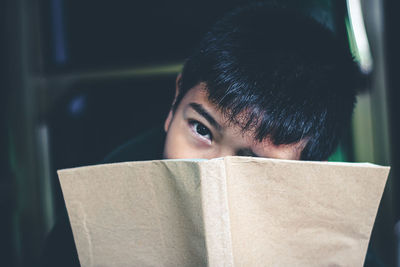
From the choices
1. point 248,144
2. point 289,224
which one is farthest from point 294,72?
point 289,224

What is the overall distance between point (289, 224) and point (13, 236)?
1173mm

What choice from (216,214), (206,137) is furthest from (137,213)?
(206,137)

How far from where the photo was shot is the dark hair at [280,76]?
1.57 ft

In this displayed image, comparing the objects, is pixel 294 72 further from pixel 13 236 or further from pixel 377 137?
pixel 13 236

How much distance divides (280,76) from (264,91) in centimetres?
4

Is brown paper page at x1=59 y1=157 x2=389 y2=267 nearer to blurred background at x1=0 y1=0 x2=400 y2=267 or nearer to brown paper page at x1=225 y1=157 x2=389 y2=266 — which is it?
brown paper page at x1=225 y1=157 x2=389 y2=266

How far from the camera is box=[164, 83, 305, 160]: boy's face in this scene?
479 mm

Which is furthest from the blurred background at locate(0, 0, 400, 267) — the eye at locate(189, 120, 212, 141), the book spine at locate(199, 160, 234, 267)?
the book spine at locate(199, 160, 234, 267)

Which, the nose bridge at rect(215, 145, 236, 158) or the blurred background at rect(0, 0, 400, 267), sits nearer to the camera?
the nose bridge at rect(215, 145, 236, 158)

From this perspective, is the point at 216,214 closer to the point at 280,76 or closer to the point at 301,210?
the point at 301,210

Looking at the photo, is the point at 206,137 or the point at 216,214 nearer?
the point at 216,214

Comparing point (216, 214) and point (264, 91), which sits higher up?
point (264, 91)

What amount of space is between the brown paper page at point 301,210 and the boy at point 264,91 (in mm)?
142

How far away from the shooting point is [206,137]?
521 millimetres
